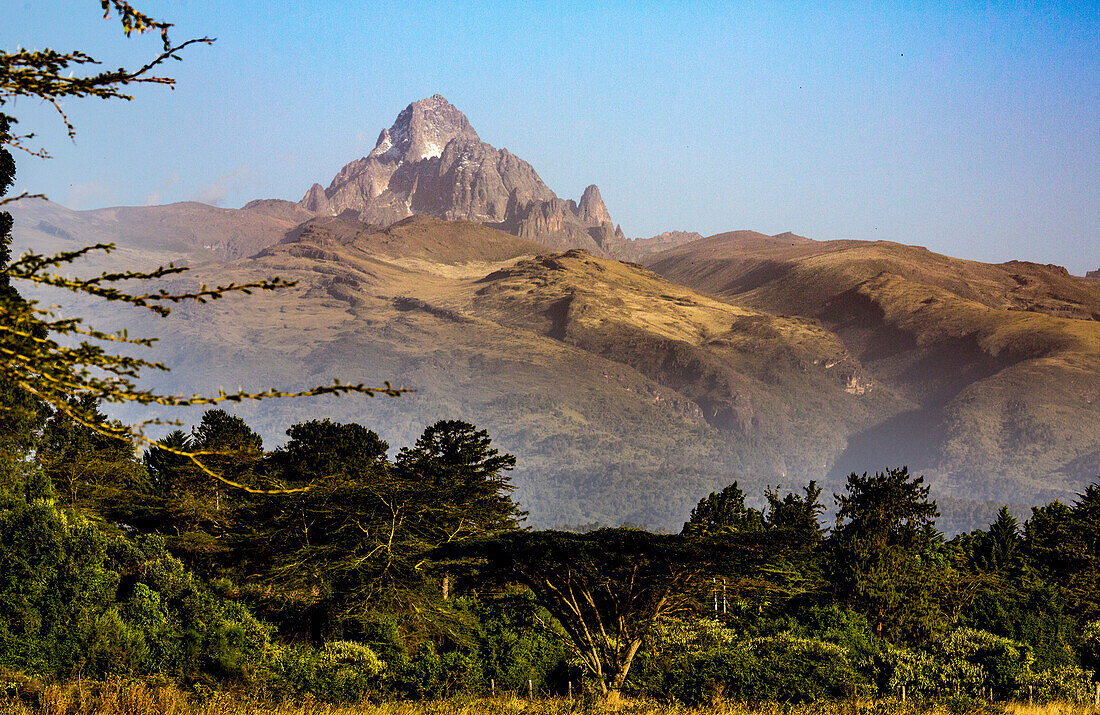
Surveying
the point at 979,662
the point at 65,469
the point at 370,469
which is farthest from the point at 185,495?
the point at 979,662

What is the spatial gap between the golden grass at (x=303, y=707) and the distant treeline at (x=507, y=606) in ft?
19.8

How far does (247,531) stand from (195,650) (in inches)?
804

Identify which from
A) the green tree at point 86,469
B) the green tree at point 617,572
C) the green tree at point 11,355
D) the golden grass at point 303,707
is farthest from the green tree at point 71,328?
the green tree at point 86,469

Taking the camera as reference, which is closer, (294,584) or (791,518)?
(294,584)

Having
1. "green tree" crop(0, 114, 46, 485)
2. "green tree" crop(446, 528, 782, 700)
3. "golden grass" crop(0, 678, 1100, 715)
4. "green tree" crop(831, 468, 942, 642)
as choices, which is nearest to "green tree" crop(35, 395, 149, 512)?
"green tree" crop(0, 114, 46, 485)

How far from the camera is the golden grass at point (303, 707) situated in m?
21.9

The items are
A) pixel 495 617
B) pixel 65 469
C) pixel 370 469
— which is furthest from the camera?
pixel 65 469

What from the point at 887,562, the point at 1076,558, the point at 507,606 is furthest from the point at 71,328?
the point at 1076,558

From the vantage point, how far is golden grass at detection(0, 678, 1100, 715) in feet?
71.9

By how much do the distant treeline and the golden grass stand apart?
19.8 feet

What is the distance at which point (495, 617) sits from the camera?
54.0 metres

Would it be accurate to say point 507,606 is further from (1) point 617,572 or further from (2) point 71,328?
(2) point 71,328

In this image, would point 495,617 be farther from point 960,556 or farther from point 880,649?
point 960,556

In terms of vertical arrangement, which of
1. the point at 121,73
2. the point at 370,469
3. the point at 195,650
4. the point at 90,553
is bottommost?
the point at 195,650
